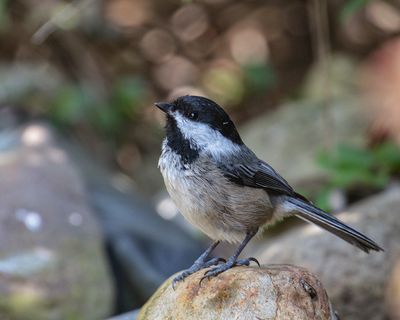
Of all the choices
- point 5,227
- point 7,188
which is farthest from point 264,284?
point 7,188

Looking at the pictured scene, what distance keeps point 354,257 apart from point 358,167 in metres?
0.97

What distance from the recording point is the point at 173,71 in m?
8.81

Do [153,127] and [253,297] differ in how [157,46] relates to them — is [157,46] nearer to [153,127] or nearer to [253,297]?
[153,127]

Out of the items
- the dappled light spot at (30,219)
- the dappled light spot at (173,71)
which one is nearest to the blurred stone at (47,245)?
the dappled light spot at (30,219)

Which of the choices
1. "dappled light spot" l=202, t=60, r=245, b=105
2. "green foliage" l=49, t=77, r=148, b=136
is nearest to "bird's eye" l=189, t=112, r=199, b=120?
"green foliage" l=49, t=77, r=148, b=136

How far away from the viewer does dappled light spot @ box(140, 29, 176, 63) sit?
8.74m

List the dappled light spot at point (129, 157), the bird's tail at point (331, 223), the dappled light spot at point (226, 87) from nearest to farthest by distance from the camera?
the bird's tail at point (331, 223), the dappled light spot at point (226, 87), the dappled light spot at point (129, 157)

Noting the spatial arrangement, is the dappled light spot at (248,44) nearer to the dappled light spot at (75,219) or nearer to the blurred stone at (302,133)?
the blurred stone at (302,133)

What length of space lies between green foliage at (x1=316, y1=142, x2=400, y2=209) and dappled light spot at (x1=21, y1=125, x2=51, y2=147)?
240cm

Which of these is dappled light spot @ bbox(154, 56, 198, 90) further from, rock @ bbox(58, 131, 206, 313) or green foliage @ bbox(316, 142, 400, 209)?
green foliage @ bbox(316, 142, 400, 209)

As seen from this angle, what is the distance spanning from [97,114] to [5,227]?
9.09ft

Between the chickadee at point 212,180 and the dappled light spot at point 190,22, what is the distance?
4963 millimetres

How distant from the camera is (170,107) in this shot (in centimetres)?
377

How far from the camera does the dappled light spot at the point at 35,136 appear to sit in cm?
619
